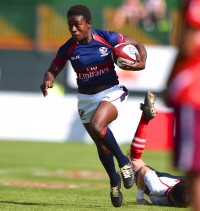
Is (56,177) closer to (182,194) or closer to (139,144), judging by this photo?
(139,144)

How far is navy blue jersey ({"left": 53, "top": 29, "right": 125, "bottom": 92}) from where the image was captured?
10297 mm

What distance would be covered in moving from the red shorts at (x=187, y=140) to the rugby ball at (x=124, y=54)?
4.18 meters

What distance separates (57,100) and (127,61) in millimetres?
16896

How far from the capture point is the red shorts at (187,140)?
5684mm

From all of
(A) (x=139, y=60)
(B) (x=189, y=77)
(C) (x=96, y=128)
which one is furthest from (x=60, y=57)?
(B) (x=189, y=77)

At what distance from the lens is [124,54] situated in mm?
9961

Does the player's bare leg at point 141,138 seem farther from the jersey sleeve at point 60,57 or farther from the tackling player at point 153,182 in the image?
the jersey sleeve at point 60,57

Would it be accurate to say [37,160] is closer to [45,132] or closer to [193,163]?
[45,132]

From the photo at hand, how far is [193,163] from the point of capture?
568 cm

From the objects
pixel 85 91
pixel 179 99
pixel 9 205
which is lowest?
pixel 9 205

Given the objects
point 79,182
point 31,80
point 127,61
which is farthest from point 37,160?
point 127,61

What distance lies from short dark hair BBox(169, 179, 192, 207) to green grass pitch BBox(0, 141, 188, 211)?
135 mm

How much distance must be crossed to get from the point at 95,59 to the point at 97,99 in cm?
48

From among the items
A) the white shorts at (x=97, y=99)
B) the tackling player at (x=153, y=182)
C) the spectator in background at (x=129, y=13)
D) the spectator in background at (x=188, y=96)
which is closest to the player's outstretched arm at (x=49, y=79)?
the white shorts at (x=97, y=99)
